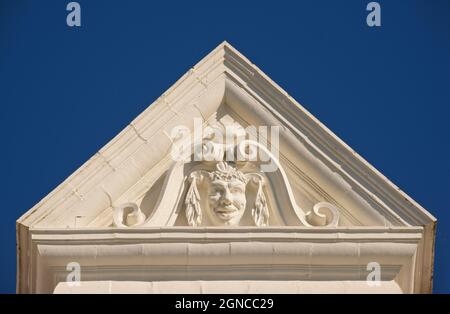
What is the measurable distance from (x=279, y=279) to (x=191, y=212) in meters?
1.57

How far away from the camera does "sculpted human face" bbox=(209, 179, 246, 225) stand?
114 feet

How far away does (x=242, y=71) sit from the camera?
3631 centimetres

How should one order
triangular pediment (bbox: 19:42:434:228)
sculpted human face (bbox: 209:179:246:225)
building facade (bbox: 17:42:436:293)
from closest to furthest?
building facade (bbox: 17:42:436:293)
sculpted human face (bbox: 209:179:246:225)
triangular pediment (bbox: 19:42:434:228)

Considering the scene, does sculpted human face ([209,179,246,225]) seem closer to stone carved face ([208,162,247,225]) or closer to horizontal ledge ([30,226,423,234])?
stone carved face ([208,162,247,225])

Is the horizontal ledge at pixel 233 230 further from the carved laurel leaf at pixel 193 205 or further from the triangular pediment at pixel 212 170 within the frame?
the carved laurel leaf at pixel 193 205

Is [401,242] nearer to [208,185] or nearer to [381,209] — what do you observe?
[381,209]

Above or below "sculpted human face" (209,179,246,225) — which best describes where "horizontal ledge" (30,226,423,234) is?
below

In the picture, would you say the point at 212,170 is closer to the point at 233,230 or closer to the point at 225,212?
the point at 225,212

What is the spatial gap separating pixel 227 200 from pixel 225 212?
0.16 metres

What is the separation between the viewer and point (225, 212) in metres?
34.7

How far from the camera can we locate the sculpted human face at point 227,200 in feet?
114

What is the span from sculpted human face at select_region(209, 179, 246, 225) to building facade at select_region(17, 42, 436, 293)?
0.01 metres

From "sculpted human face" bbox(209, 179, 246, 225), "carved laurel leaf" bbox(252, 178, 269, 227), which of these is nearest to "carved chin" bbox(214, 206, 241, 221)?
"sculpted human face" bbox(209, 179, 246, 225)

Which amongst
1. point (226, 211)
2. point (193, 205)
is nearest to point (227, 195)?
point (226, 211)
